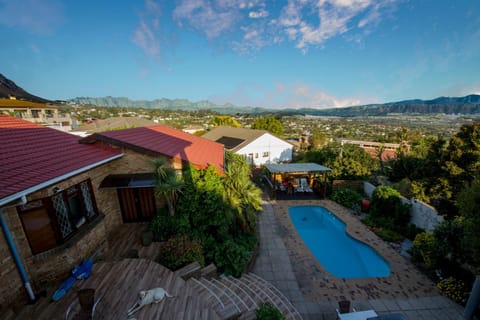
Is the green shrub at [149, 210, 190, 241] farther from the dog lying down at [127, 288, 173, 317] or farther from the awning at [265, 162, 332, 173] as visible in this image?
the awning at [265, 162, 332, 173]

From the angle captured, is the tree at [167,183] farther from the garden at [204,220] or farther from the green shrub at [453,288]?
the green shrub at [453,288]

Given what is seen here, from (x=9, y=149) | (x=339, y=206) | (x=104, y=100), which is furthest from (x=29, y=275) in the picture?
(x=104, y=100)

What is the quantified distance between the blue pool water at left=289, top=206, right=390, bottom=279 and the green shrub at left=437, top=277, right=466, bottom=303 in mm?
1598

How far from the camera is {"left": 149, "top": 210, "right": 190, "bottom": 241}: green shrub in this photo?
Result: 24.5 feet

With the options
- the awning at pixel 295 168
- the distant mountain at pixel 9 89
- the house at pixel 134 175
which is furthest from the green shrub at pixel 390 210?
the distant mountain at pixel 9 89

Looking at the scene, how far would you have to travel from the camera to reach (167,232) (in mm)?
7551

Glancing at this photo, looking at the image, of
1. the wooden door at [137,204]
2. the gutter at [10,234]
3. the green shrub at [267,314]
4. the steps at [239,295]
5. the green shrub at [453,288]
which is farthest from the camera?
the wooden door at [137,204]

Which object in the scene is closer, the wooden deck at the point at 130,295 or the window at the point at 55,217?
the wooden deck at the point at 130,295

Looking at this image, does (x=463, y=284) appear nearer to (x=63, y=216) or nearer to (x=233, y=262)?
(x=233, y=262)

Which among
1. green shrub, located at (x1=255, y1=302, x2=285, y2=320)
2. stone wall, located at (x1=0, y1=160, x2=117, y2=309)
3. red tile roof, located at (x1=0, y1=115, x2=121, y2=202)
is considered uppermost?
red tile roof, located at (x1=0, y1=115, x2=121, y2=202)

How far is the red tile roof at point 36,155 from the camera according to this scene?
4.43m

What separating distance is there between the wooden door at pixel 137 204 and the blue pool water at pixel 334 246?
8290mm

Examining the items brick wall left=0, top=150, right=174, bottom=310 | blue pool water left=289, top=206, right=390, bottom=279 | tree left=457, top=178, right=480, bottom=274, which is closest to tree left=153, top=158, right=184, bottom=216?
brick wall left=0, top=150, right=174, bottom=310

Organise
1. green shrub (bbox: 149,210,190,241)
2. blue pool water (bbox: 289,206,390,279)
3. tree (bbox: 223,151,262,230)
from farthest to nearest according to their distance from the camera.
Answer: tree (bbox: 223,151,262,230) < blue pool water (bbox: 289,206,390,279) < green shrub (bbox: 149,210,190,241)
